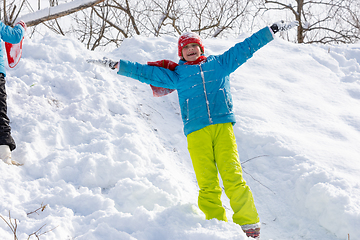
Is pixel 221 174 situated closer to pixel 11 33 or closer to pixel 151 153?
pixel 151 153

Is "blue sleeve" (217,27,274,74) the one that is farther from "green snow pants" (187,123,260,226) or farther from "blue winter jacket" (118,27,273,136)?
"green snow pants" (187,123,260,226)

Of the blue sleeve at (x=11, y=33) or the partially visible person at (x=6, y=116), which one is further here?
the blue sleeve at (x=11, y=33)

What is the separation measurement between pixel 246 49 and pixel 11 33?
2.38 meters

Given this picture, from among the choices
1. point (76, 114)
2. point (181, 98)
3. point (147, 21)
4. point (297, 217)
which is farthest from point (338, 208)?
point (147, 21)

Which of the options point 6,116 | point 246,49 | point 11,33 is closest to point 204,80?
point 246,49

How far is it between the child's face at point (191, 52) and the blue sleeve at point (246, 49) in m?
0.24

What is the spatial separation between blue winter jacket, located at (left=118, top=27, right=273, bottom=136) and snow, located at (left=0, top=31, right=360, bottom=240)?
69cm

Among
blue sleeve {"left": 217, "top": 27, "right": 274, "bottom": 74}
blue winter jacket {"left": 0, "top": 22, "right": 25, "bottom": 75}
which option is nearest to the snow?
blue winter jacket {"left": 0, "top": 22, "right": 25, "bottom": 75}

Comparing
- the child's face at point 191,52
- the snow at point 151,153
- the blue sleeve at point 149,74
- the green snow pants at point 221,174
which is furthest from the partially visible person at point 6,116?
the child's face at point 191,52

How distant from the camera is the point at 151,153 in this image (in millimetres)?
3029

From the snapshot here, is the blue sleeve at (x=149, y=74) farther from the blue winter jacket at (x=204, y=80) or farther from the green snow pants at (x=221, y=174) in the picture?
the green snow pants at (x=221, y=174)

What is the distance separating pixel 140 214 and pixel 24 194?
94 centimetres

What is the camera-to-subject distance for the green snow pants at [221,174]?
212 cm

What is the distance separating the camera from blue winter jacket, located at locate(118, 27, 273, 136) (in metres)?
2.45
